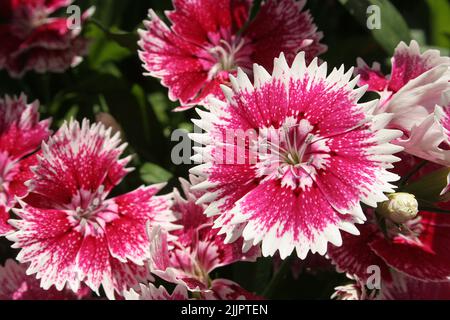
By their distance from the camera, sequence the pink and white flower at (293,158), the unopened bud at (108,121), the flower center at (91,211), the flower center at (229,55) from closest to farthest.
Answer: the pink and white flower at (293,158)
the flower center at (91,211)
the flower center at (229,55)
the unopened bud at (108,121)

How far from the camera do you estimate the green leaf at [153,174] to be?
1.46 metres

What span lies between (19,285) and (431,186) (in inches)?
32.2

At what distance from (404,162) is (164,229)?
464 millimetres

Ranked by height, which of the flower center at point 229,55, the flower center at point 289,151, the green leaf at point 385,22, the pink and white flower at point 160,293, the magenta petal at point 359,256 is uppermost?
the green leaf at point 385,22

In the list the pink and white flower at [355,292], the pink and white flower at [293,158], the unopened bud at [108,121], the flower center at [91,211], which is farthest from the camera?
the unopened bud at [108,121]

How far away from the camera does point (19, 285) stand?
133 centimetres

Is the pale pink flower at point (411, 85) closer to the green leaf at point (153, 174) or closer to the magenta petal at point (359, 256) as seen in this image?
the magenta petal at point (359, 256)

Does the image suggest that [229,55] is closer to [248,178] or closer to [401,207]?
[248,178]

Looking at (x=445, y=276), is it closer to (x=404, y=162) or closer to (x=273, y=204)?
(x=404, y=162)

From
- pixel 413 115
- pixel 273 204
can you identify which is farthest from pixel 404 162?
pixel 273 204

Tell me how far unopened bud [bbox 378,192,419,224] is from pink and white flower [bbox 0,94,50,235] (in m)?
0.68

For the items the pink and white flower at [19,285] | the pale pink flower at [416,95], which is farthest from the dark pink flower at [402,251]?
the pink and white flower at [19,285]

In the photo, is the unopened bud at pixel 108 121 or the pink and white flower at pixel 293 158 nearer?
the pink and white flower at pixel 293 158

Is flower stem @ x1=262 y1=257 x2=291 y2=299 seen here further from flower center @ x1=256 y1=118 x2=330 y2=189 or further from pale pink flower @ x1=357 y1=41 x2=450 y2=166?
pale pink flower @ x1=357 y1=41 x2=450 y2=166
